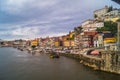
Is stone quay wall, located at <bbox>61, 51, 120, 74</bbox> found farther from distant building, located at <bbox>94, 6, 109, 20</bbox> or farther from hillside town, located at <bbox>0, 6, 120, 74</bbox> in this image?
distant building, located at <bbox>94, 6, 109, 20</bbox>

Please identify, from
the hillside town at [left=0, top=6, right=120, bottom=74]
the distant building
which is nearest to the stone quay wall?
the hillside town at [left=0, top=6, right=120, bottom=74]

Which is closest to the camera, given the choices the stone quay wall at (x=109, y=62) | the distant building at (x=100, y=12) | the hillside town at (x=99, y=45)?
the stone quay wall at (x=109, y=62)

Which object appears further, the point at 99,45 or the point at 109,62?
the point at 99,45

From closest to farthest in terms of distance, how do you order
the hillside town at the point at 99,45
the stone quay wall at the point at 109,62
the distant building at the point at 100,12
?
the stone quay wall at the point at 109,62 < the hillside town at the point at 99,45 < the distant building at the point at 100,12

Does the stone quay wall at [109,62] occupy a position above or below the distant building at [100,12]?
below

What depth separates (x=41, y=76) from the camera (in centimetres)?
2028

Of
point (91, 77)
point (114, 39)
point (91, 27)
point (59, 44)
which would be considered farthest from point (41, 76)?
point (59, 44)

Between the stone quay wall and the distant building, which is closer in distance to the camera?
the stone quay wall

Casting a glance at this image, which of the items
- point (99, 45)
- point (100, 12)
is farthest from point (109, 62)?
point (100, 12)

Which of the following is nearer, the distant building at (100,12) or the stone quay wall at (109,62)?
the stone quay wall at (109,62)

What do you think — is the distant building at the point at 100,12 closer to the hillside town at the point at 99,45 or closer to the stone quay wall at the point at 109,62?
the hillside town at the point at 99,45

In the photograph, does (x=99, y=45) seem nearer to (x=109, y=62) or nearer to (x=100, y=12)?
(x=109, y=62)

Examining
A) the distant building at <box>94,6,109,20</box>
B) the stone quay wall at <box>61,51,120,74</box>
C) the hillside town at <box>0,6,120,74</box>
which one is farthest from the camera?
the distant building at <box>94,6,109,20</box>

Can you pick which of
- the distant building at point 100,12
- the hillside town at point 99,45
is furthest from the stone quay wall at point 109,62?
the distant building at point 100,12
